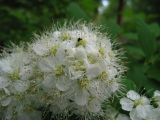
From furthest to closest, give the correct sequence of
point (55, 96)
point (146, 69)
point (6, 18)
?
point (6, 18), point (146, 69), point (55, 96)

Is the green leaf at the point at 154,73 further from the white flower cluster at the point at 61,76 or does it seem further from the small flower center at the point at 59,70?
the small flower center at the point at 59,70

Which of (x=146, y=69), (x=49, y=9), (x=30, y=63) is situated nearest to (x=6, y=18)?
(x=49, y=9)

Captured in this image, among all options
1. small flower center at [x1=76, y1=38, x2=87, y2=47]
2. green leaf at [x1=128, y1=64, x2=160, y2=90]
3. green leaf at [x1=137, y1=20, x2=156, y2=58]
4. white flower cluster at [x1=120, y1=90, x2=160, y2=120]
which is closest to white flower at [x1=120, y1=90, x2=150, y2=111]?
white flower cluster at [x1=120, y1=90, x2=160, y2=120]

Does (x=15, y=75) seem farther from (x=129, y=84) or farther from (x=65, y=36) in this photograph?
(x=129, y=84)

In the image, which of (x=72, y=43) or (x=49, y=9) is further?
(x=49, y=9)

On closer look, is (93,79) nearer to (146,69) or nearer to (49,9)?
(146,69)

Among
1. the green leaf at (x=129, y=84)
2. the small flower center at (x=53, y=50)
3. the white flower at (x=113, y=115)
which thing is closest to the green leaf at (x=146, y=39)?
the green leaf at (x=129, y=84)
